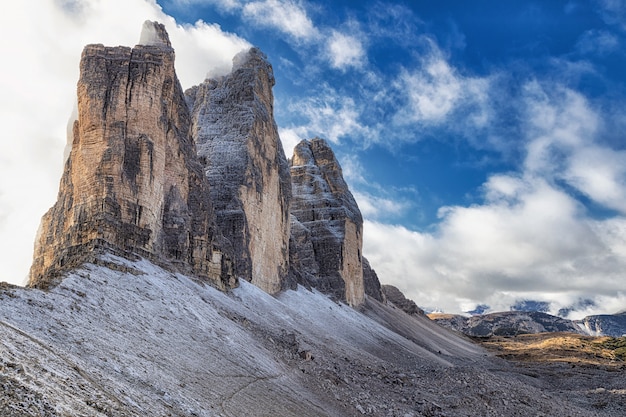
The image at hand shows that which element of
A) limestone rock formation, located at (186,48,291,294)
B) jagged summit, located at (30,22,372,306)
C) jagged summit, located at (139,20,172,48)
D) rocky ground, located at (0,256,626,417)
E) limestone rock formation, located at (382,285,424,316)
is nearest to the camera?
rocky ground, located at (0,256,626,417)

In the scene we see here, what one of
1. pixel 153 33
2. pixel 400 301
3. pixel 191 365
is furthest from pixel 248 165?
pixel 400 301

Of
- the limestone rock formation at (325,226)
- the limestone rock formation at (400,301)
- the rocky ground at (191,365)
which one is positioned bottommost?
the rocky ground at (191,365)

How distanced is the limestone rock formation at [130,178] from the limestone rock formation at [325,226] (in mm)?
30559

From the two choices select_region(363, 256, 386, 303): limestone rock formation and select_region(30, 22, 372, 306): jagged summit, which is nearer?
select_region(30, 22, 372, 306): jagged summit

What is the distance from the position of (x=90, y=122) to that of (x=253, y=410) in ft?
74.0

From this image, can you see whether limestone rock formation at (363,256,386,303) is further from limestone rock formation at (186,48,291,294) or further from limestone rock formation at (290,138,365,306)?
limestone rock formation at (186,48,291,294)

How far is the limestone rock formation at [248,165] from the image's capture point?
47.9 m

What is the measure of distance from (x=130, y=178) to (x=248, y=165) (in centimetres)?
1950

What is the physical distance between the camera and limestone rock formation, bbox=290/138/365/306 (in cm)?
7494

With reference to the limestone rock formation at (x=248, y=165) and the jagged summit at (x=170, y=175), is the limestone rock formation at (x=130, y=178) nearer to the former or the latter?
the jagged summit at (x=170, y=175)

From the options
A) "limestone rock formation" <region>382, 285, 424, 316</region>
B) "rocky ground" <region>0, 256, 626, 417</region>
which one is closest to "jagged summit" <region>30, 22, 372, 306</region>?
"rocky ground" <region>0, 256, 626, 417</region>

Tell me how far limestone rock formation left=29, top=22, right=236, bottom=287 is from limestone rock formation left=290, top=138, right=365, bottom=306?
30.6m

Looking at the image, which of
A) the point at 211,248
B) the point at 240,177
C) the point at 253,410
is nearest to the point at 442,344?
the point at 240,177

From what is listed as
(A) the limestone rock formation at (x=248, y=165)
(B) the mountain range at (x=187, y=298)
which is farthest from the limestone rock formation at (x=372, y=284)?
(A) the limestone rock formation at (x=248, y=165)
